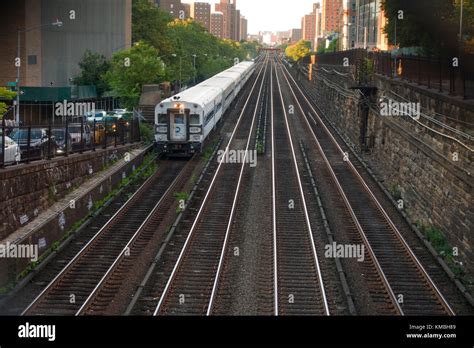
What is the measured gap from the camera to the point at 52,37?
47.9 m

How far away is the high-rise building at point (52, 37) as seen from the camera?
44.2 metres

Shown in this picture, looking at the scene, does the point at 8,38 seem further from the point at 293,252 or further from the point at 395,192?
the point at 293,252

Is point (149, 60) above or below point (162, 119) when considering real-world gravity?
above

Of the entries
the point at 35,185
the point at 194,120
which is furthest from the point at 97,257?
the point at 194,120

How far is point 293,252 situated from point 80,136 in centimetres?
987

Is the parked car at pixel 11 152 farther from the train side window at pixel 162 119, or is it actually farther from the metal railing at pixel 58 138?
the train side window at pixel 162 119

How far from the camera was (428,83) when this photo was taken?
2166cm

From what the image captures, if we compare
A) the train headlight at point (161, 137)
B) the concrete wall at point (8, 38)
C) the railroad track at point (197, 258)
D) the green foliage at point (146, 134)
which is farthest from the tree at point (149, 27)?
the railroad track at point (197, 258)

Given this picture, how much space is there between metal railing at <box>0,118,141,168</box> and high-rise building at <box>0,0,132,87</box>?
14934mm

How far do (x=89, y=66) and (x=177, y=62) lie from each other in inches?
822
